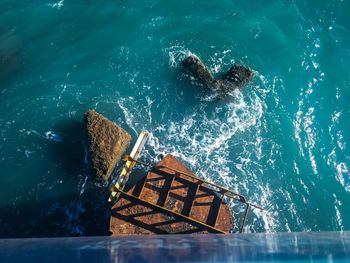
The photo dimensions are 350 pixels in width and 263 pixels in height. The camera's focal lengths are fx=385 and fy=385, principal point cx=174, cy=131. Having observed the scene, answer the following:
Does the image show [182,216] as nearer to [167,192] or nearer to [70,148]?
[167,192]

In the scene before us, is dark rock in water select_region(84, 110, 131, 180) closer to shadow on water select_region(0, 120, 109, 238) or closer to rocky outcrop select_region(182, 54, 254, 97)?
shadow on water select_region(0, 120, 109, 238)

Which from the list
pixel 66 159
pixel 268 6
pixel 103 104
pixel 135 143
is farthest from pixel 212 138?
pixel 268 6

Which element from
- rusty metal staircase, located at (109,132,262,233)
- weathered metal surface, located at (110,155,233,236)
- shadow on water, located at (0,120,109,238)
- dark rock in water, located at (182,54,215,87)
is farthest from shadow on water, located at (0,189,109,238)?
dark rock in water, located at (182,54,215,87)

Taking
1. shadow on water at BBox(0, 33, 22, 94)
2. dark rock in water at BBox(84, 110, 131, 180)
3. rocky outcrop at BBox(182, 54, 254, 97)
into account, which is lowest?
dark rock in water at BBox(84, 110, 131, 180)

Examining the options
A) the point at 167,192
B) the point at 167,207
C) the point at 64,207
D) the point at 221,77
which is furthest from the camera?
the point at 221,77

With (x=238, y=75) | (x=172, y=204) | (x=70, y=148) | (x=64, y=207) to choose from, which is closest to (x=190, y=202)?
(x=172, y=204)

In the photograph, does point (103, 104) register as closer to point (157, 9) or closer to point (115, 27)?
point (115, 27)
